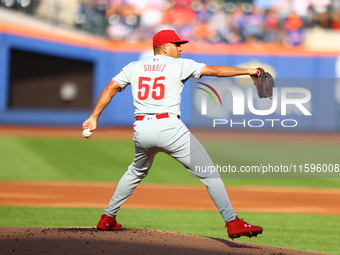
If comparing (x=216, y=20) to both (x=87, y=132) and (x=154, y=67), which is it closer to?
(x=154, y=67)

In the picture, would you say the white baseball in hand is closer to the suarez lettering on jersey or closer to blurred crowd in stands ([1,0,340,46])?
the suarez lettering on jersey

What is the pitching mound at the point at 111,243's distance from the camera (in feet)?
13.8

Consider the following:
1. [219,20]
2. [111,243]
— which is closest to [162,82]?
[111,243]

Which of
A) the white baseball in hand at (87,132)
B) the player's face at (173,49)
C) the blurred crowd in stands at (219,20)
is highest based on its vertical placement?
the blurred crowd in stands at (219,20)

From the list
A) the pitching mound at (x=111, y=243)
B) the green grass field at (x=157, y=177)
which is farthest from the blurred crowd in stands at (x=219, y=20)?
the pitching mound at (x=111, y=243)

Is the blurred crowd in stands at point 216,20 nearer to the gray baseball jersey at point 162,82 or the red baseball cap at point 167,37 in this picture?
the red baseball cap at point 167,37

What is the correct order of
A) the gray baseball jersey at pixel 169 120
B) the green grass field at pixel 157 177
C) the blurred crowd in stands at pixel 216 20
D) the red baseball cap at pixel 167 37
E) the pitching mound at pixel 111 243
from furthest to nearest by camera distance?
the blurred crowd in stands at pixel 216 20
the green grass field at pixel 157 177
the red baseball cap at pixel 167 37
the gray baseball jersey at pixel 169 120
the pitching mound at pixel 111 243

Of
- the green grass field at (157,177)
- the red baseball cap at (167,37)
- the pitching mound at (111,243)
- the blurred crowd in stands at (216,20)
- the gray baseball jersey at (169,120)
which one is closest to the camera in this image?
the pitching mound at (111,243)

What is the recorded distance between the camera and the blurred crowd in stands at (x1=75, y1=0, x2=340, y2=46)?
64.7ft

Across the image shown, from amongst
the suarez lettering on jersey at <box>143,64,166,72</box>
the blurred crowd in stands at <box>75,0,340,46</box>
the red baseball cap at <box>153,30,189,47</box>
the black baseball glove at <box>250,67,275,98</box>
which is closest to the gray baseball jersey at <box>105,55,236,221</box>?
the suarez lettering on jersey at <box>143,64,166,72</box>

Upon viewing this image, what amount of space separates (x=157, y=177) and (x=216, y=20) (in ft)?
30.7

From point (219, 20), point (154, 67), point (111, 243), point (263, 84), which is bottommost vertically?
point (111, 243)

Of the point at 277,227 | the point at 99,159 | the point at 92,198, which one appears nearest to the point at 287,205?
the point at 277,227

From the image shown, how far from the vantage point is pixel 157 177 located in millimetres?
11844
